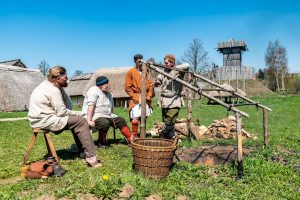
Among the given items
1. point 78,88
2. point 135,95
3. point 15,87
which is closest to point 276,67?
point 78,88

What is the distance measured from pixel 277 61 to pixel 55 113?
184 ft

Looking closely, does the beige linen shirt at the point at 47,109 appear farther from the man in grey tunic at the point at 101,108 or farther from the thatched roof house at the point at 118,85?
the thatched roof house at the point at 118,85

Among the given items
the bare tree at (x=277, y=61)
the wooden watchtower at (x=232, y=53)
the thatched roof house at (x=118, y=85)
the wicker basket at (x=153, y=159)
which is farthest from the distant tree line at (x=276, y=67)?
the wicker basket at (x=153, y=159)

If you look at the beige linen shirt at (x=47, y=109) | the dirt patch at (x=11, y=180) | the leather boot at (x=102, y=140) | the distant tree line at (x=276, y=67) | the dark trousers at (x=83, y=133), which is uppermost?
the distant tree line at (x=276, y=67)

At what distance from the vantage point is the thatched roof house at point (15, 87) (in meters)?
23.7

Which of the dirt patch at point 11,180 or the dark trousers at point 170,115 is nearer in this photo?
the dirt patch at point 11,180

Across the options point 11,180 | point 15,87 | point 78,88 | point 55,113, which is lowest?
point 11,180

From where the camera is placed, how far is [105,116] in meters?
7.29

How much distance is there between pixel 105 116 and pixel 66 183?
2808 millimetres

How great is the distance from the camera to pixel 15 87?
2508 centimetres

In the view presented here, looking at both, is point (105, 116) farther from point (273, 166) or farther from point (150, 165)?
point (273, 166)

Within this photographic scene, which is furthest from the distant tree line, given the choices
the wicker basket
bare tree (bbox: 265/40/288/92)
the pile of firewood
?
the wicker basket

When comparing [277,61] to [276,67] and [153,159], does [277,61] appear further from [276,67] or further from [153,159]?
[153,159]

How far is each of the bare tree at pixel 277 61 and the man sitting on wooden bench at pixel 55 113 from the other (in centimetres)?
5233
